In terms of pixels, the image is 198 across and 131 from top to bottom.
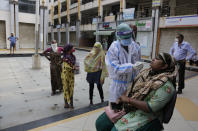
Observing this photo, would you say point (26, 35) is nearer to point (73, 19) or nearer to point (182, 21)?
→ point (73, 19)

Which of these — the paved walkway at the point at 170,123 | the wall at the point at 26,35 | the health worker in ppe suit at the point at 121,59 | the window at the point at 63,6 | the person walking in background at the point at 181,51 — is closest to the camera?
the health worker in ppe suit at the point at 121,59

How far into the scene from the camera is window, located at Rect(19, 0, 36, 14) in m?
18.9

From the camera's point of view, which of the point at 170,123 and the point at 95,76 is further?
the point at 95,76

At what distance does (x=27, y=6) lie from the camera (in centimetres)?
1928

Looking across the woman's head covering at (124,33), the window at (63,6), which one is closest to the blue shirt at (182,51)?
the woman's head covering at (124,33)

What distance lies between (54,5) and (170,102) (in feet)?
135

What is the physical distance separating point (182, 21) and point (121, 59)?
39.7 ft

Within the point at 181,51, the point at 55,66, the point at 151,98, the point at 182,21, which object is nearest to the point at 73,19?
the point at 182,21

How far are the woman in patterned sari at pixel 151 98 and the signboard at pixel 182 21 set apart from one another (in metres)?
11.8

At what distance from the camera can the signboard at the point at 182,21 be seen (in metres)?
A: 11.4

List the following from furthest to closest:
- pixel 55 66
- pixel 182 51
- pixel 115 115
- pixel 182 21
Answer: pixel 182 21
pixel 55 66
pixel 182 51
pixel 115 115

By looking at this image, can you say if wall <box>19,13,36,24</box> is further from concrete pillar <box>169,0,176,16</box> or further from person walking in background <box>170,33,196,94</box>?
person walking in background <box>170,33,196,94</box>

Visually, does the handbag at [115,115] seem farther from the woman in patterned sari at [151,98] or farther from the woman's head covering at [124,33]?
the woman's head covering at [124,33]

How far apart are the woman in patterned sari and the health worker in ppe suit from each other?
25 cm
